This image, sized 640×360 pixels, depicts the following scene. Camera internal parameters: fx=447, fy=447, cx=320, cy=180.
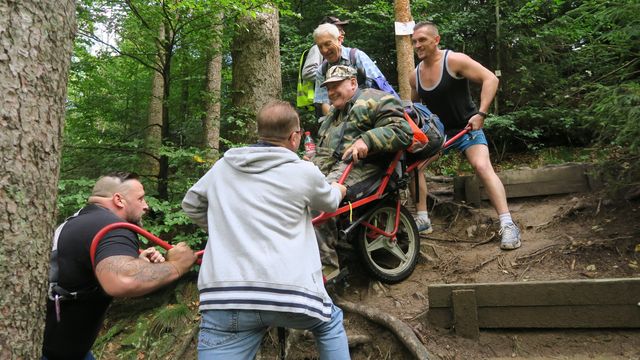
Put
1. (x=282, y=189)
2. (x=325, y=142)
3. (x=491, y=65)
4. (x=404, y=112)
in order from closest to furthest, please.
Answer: (x=282, y=189)
(x=404, y=112)
(x=325, y=142)
(x=491, y=65)

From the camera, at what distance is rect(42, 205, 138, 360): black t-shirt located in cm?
241

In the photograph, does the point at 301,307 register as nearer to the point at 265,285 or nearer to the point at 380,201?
the point at 265,285

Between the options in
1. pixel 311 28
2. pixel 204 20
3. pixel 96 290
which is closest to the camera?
pixel 96 290

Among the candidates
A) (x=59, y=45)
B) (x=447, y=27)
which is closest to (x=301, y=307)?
(x=59, y=45)

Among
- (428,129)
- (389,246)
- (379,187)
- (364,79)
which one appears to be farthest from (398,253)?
(364,79)

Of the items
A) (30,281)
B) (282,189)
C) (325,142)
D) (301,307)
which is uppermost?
(325,142)

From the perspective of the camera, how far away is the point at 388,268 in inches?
182

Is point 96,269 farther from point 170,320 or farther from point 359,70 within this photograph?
point 359,70

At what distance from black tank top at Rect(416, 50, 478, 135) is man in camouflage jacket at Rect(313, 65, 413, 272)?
1.16 meters

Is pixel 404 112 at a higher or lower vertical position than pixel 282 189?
higher

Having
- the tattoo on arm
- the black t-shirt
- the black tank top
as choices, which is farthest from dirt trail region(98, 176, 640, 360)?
the tattoo on arm

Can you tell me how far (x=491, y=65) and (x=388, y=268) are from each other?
7.49 meters

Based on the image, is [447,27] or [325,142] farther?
[447,27]

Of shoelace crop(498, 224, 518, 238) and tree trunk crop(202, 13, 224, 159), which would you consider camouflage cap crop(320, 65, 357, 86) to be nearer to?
tree trunk crop(202, 13, 224, 159)
